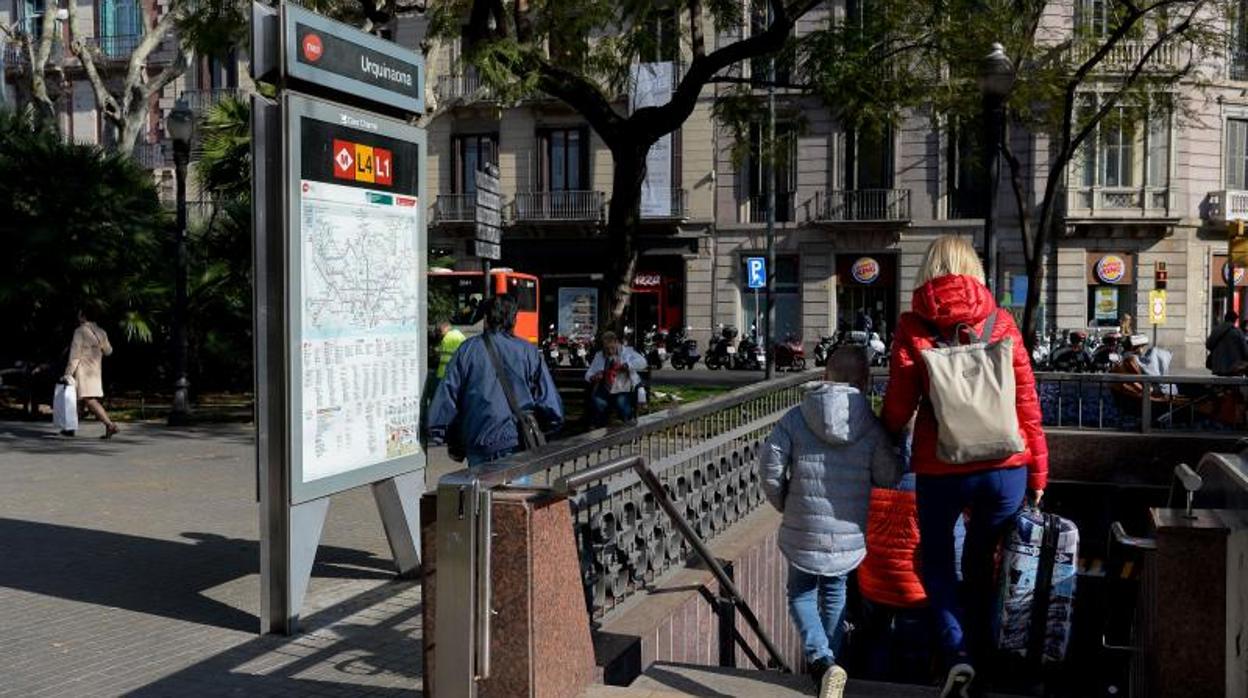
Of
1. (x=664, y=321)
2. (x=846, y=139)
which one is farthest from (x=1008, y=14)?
(x=664, y=321)

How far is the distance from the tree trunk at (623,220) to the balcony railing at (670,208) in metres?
22.2

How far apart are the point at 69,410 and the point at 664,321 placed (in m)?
25.7

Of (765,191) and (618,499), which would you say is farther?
(765,191)

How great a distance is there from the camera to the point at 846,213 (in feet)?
120

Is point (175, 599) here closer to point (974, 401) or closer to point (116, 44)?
point (974, 401)

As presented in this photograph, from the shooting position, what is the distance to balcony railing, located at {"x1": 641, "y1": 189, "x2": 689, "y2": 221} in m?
37.9

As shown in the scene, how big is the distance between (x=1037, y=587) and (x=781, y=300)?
33.6 metres

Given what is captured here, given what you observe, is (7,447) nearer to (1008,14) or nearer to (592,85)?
(592,85)

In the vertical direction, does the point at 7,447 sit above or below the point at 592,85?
below

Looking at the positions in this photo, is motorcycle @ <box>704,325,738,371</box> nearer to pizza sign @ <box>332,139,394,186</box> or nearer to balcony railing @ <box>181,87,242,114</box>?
balcony railing @ <box>181,87,242,114</box>

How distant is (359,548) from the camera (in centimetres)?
830

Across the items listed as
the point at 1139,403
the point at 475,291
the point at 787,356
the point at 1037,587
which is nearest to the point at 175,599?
the point at 1037,587

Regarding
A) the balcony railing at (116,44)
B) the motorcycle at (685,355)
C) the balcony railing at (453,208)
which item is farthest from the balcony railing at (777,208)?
the balcony railing at (116,44)

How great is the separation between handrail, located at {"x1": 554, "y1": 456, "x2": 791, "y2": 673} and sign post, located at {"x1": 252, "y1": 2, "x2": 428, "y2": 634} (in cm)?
221
